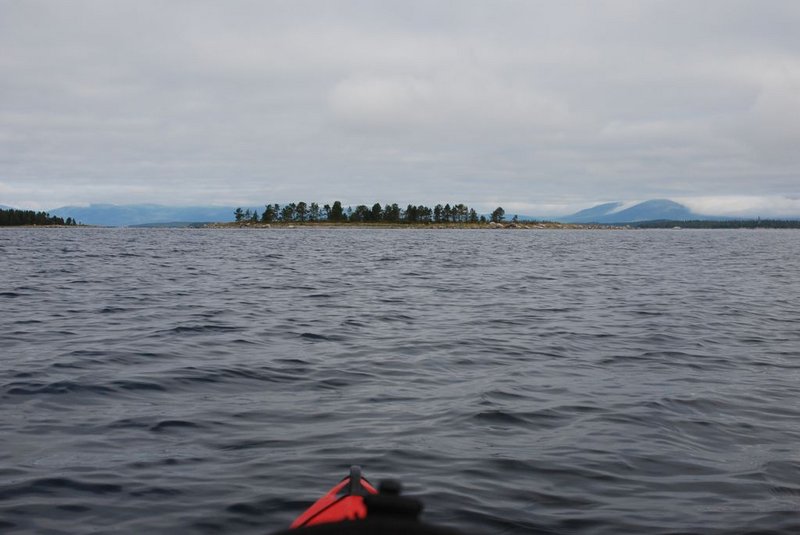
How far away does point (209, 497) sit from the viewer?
6766 millimetres

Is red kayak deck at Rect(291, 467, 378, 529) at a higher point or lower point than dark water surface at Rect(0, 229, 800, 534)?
higher

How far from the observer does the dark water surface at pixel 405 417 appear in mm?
6672

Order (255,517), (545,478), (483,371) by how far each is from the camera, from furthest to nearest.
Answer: (483,371) → (545,478) → (255,517)

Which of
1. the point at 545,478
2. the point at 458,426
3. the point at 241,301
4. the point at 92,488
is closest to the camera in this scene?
the point at 92,488

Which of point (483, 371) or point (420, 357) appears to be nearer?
point (483, 371)

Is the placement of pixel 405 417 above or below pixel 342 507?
below

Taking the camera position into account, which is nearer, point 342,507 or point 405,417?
point 342,507

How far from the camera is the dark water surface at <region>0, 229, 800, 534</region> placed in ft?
21.9

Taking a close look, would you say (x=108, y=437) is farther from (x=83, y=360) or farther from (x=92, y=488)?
(x=83, y=360)

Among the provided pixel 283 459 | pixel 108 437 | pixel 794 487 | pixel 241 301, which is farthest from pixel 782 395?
pixel 241 301

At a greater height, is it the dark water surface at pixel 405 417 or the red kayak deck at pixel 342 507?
the red kayak deck at pixel 342 507

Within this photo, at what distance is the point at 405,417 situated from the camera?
9.55 m

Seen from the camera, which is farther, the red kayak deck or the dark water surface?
the dark water surface

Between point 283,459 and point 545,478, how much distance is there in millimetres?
3035
